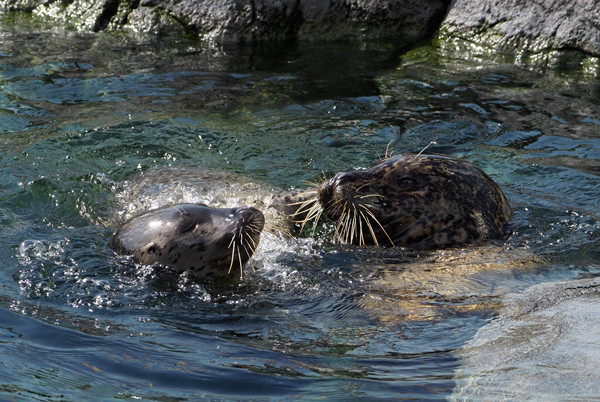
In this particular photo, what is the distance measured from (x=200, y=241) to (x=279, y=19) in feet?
21.9

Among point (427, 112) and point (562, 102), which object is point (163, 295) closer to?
point (427, 112)

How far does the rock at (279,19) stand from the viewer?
1065cm

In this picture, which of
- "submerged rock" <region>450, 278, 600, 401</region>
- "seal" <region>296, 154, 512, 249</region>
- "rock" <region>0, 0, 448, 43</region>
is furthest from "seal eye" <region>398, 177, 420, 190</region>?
"rock" <region>0, 0, 448, 43</region>

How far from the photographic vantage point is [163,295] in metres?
4.51

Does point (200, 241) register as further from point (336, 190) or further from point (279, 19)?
point (279, 19)

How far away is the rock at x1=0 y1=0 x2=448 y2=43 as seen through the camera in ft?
34.9

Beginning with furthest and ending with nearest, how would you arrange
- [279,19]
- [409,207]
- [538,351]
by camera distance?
[279,19] → [409,207] → [538,351]

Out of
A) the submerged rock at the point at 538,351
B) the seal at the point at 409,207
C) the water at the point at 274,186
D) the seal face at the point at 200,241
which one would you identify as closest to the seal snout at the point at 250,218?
A: the seal face at the point at 200,241

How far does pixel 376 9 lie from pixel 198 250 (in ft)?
22.9

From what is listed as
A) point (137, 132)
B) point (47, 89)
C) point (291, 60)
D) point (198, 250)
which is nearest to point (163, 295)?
point (198, 250)

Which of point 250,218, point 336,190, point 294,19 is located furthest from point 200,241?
point 294,19

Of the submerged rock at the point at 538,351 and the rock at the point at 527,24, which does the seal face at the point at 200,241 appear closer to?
the submerged rock at the point at 538,351

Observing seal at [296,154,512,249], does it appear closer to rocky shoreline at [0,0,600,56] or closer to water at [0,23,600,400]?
water at [0,23,600,400]

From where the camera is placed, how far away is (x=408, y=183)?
208 inches
